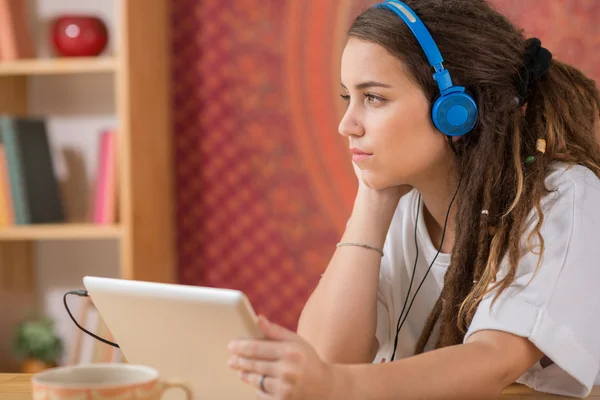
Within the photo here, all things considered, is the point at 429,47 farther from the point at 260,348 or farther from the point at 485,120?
the point at 260,348

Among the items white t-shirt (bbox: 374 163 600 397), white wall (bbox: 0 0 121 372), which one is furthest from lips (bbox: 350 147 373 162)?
white wall (bbox: 0 0 121 372)

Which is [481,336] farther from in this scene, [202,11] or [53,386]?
[202,11]

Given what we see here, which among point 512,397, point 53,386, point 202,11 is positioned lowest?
point 512,397

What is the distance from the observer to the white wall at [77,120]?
278 centimetres

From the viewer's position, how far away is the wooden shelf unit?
246cm

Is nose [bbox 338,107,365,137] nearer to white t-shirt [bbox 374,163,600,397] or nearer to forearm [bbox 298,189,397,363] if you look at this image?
forearm [bbox 298,189,397,363]

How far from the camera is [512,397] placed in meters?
1.12

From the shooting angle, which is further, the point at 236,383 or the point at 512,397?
the point at 512,397

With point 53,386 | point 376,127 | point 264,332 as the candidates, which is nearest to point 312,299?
point 376,127

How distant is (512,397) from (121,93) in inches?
66.5

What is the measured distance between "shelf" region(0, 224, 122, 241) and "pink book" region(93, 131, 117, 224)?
4 centimetres

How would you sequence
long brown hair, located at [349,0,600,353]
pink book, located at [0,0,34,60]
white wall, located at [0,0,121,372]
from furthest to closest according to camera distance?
white wall, located at [0,0,121,372]
pink book, located at [0,0,34,60]
long brown hair, located at [349,0,600,353]

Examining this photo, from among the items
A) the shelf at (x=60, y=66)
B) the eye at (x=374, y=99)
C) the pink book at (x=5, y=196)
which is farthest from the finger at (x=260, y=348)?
the pink book at (x=5, y=196)

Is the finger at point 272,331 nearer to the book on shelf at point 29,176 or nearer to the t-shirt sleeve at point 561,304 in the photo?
the t-shirt sleeve at point 561,304
